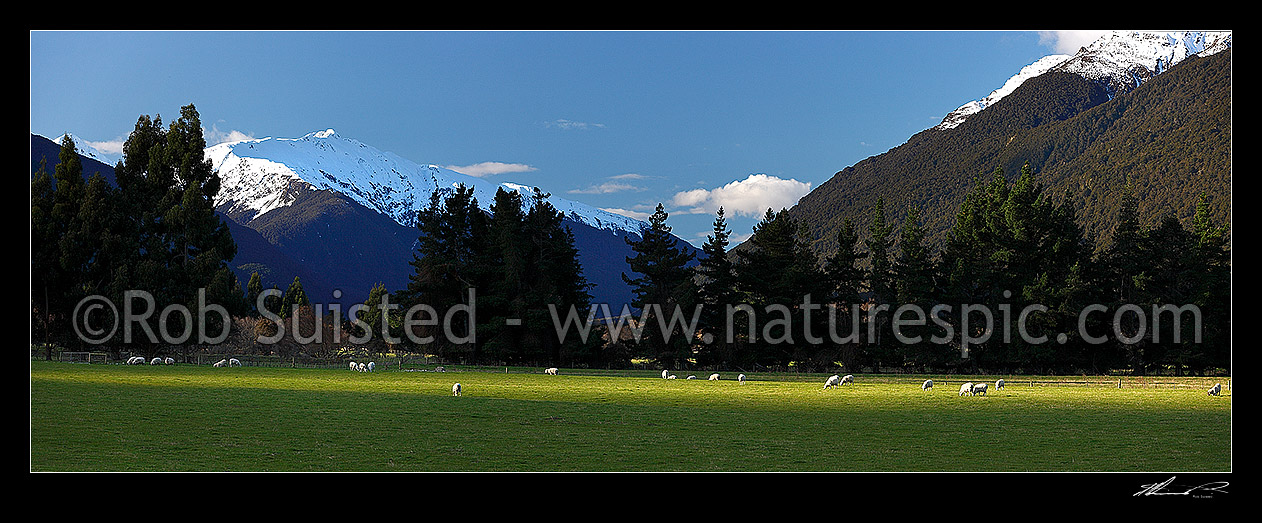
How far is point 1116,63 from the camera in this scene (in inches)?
2906

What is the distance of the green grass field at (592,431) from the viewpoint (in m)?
12.6

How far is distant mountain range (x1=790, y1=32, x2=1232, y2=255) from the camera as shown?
204ft

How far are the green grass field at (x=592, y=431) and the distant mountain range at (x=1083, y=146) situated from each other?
35.0m

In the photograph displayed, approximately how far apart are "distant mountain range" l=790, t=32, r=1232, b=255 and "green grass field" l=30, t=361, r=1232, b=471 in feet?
115

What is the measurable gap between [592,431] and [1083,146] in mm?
74583
